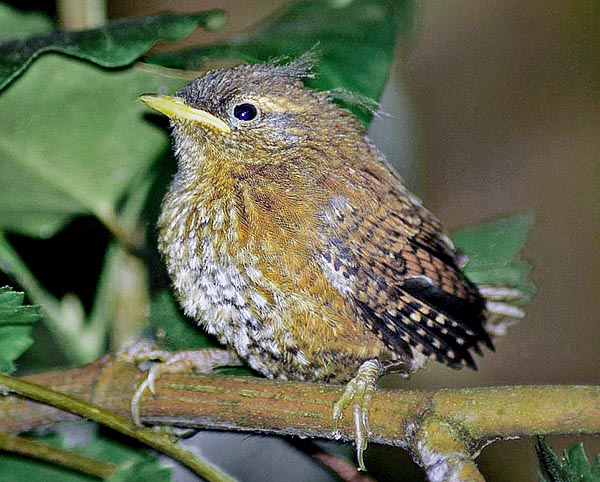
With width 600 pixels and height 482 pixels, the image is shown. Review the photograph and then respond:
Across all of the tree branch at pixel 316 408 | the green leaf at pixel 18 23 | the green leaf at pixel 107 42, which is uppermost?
the green leaf at pixel 18 23

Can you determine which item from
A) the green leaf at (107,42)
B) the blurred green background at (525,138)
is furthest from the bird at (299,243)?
the blurred green background at (525,138)

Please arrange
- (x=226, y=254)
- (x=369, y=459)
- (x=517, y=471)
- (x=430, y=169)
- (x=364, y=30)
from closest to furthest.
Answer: (x=226, y=254), (x=369, y=459), (x=364, y=30), (x=517, y=471), (x=430, y=169)

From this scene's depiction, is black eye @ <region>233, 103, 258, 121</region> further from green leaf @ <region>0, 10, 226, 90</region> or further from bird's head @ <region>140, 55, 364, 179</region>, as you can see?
green leaf @ <region>0, 10, 226, 90</region>

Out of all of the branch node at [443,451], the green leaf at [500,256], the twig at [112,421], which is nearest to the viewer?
the branch node at [443,451]

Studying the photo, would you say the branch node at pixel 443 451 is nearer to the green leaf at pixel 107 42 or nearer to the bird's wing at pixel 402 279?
the bird's wing at pixel 402 279

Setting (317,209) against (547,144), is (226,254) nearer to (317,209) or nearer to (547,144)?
(317,209)

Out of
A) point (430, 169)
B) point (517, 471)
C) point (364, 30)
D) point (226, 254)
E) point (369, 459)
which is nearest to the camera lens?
point (226, 254)

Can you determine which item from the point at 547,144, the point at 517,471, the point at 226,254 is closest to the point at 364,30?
the point at 226,254
